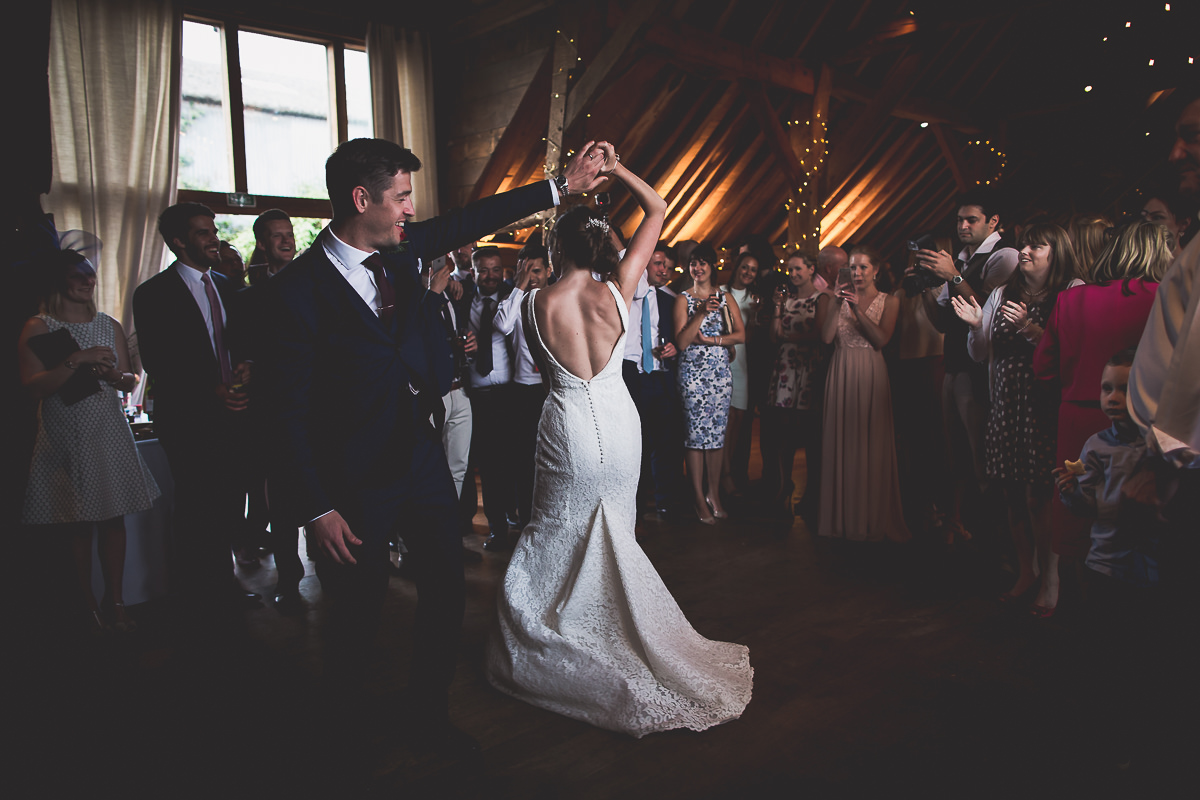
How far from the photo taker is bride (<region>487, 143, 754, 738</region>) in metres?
2.26

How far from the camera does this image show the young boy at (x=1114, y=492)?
1849 mm

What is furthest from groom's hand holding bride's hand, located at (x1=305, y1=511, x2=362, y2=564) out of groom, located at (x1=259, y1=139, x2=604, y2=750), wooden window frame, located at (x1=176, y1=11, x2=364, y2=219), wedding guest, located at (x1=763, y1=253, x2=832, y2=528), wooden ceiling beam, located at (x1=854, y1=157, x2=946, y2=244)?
wooden ceiling beam, located at (x1=854, y1=157, x2=946, y2=244)

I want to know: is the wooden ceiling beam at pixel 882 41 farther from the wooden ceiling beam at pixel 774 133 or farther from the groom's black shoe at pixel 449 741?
the groom's black shoe at pixel 449 741

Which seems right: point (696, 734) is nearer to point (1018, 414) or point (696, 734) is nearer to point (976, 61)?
point (1018, 414)

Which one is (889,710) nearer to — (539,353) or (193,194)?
(539,353)

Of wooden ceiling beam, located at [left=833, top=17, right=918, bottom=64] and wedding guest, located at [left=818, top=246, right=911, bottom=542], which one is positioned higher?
wooden ceiling beam, located at [left=833, top=17, right=918, bottom=64]

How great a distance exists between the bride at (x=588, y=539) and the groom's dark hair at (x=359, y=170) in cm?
72

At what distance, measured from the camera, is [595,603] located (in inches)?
91.7

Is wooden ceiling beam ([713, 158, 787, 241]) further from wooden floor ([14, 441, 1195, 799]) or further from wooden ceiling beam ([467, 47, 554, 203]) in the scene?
wooden floor ([14, 441, 1195, 799])

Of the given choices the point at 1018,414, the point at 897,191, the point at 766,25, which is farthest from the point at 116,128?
the point at 897,191

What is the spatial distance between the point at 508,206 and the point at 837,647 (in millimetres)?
1905

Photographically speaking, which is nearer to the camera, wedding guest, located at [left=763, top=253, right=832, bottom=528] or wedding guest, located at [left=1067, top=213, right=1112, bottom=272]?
wedding guest, located at [left=1067, top=213, right=1112, bottom=272]

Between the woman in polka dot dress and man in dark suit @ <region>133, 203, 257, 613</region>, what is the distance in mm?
252

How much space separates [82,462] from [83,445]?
7 cm
